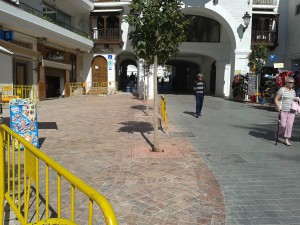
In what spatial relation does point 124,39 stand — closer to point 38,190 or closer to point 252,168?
point 252,168

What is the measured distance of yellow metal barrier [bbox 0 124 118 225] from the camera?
6.57ft

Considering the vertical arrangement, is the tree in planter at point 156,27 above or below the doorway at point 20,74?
above

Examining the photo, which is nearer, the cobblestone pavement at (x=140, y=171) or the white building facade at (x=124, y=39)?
the cobblestone pavement at (x=140, y=171)

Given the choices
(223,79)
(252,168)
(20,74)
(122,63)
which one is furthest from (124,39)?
(252,168)

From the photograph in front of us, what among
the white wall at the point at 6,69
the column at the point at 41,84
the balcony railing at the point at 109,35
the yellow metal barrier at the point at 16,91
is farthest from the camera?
the balcony railing at the point at 109,35

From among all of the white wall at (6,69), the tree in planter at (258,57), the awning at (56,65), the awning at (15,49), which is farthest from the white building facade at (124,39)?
the awning at (15,49)

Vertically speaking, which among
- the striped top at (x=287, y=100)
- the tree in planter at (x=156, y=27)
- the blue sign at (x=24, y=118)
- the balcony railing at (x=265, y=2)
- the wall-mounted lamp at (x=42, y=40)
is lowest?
the blue sign at (x=24, y=118)

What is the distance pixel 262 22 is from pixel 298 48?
3720 mm

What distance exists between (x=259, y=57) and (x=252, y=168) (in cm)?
1581

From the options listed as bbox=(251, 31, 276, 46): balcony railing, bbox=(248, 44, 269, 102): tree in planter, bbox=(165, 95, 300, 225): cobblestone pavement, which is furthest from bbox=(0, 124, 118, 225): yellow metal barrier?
bbox=(251, 31, 276, 46): balcony railing

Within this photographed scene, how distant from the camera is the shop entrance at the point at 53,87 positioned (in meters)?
24.2

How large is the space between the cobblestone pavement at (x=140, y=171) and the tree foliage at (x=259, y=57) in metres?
12.4

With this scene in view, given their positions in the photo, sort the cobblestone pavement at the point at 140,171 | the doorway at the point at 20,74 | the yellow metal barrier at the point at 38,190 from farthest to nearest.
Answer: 1. the doorway at the point at 20,74
2. the cobblestone pavement at the point at 140,171
3. the yellow metal barrier at the point at 38,190

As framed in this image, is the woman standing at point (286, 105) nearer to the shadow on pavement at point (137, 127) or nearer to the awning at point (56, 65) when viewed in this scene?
the shadow on pavement at point (137, 127)
